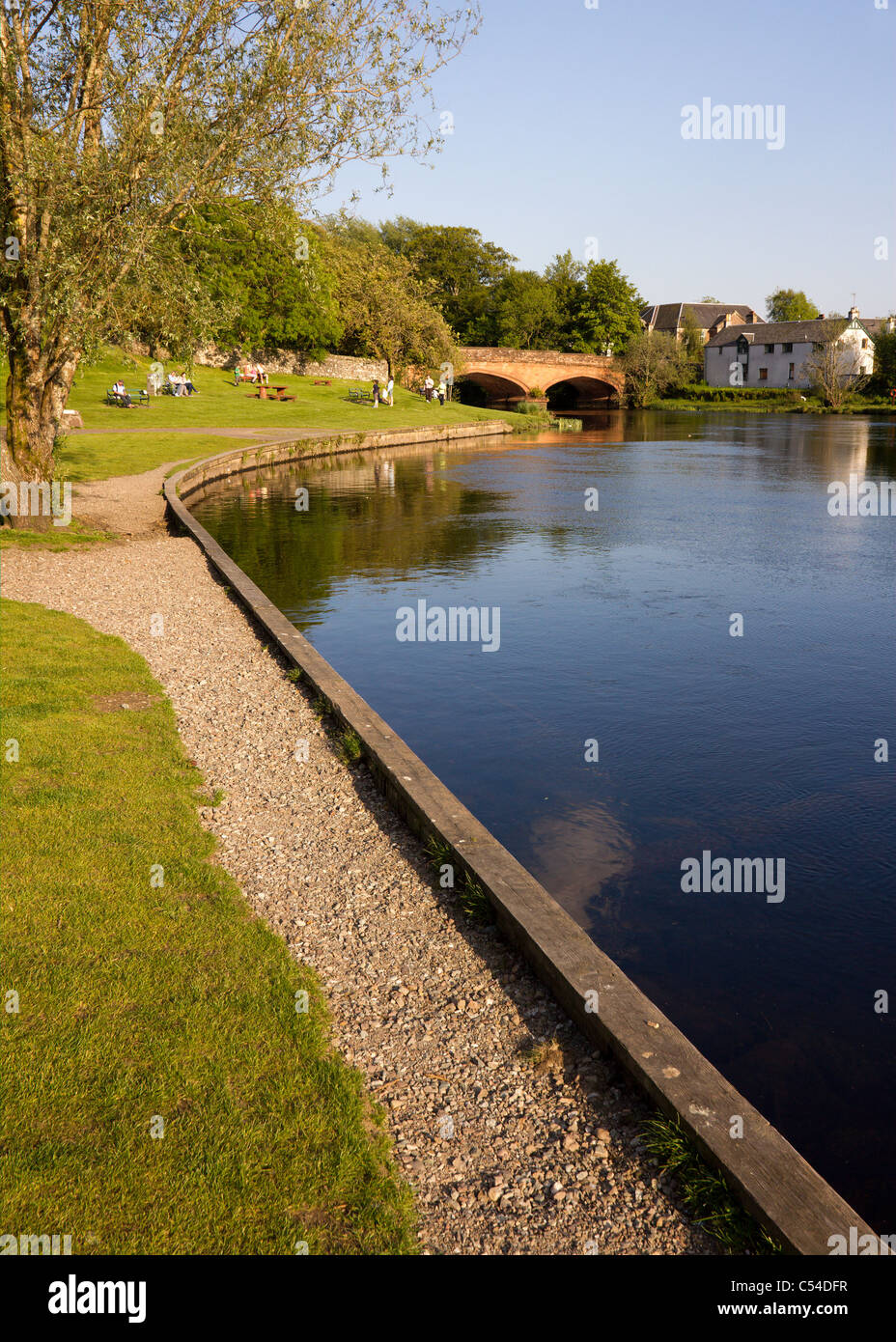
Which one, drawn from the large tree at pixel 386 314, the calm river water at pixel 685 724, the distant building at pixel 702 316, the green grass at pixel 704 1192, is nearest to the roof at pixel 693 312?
the distant building at pixel 702 316

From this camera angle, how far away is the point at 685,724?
34.2 ft

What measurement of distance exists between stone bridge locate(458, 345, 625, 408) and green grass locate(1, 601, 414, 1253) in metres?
78.2

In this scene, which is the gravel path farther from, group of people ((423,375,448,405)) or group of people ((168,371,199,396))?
group of people ((423,375,448,405))

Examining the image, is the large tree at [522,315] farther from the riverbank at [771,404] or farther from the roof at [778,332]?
the roof at [778,332]

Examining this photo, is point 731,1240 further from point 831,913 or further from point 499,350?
point 499,350

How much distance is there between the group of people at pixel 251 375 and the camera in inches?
2402

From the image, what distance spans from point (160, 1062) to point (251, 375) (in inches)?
2558

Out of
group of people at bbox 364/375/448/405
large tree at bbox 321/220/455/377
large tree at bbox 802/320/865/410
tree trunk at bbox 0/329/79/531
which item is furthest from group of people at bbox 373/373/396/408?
large tree at bbox 802/320/865/410

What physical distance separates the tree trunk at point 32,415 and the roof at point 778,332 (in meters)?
107

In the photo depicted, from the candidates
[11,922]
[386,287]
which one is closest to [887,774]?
[11,922]

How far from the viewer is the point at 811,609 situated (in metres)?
15.5

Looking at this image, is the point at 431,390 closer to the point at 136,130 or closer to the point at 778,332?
the point at 136,130

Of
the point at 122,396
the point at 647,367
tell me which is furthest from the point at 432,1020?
the point at 647,367

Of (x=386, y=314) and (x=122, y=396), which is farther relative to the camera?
(x=386, y=314)
